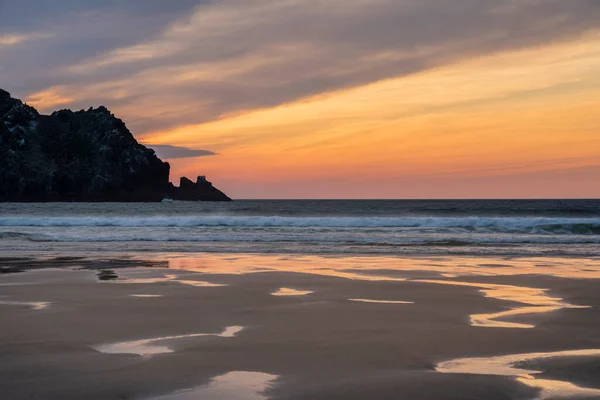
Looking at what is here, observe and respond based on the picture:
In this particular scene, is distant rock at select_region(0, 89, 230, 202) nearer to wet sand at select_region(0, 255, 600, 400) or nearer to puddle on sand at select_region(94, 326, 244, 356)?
wet sand at select_region(0, 255, 600, 400)

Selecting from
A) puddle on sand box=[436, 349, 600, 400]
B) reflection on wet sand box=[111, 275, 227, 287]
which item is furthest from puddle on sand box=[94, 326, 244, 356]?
reflection on wet sand box=[111, 275, 227, 287]

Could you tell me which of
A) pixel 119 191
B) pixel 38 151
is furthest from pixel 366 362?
pixel 38 151

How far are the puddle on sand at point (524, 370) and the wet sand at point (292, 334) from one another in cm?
3

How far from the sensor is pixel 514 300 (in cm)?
824

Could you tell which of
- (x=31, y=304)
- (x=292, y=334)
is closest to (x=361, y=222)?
(x=31, y=304)

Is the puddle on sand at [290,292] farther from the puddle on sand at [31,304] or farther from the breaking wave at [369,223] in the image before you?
the breaking wave at [369,223]

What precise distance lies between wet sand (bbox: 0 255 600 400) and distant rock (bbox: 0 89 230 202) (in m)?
139

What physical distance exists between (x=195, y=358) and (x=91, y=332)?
1608 mm

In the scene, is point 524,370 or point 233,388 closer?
point 233,388

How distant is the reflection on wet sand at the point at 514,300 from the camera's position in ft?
21.4

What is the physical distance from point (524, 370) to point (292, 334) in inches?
86.7

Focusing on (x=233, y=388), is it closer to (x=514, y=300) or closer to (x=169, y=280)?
(x=514, y=300)

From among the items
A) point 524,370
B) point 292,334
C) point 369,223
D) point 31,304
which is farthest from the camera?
point 369,223

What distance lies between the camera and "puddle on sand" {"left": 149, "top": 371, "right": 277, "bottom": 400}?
3.99m
